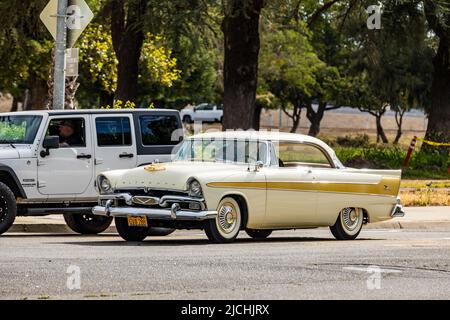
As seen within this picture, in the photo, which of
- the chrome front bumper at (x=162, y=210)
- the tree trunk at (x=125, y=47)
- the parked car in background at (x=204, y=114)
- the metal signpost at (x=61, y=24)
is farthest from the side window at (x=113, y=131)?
the parked car in background at (x=204, y=114)

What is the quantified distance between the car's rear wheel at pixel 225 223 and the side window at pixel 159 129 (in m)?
3.71

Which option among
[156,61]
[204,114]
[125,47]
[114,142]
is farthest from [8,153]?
[204,114]

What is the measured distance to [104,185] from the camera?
56.1 feet

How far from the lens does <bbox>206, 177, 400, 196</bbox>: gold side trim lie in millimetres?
16484

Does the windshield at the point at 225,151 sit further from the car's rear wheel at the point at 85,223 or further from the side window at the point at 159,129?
the car's rear wheel at the point at 85,223

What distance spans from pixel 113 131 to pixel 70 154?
959 millimetres

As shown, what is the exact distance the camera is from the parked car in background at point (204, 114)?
287 feet

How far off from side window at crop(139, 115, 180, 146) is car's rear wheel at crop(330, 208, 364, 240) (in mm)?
3376

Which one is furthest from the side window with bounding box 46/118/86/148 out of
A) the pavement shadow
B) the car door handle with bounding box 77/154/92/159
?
the pavement shadow

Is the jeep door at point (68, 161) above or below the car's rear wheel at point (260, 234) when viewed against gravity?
above

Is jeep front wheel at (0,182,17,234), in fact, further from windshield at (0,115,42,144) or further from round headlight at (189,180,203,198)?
round headlight at (189,180,203,198)
